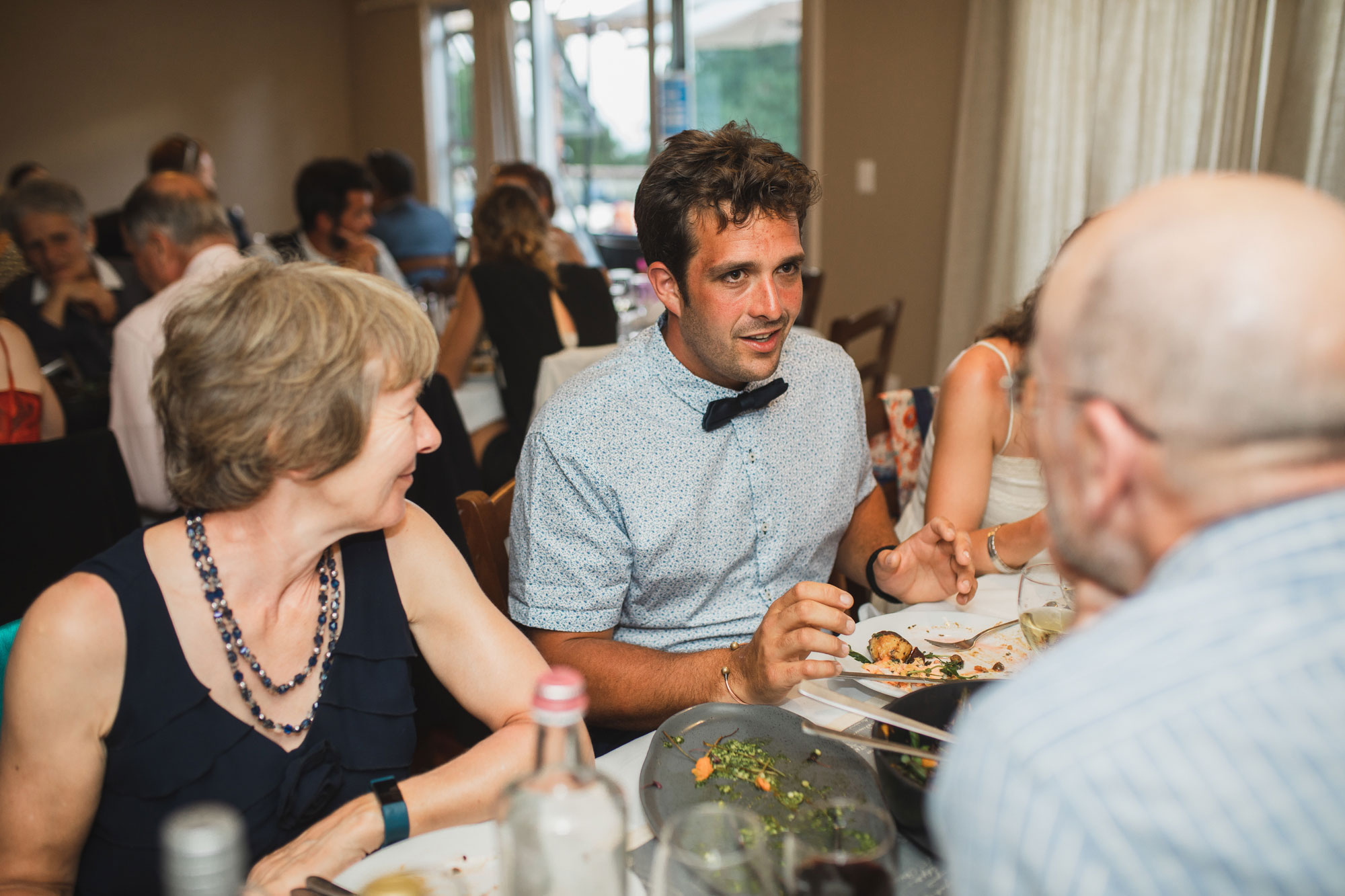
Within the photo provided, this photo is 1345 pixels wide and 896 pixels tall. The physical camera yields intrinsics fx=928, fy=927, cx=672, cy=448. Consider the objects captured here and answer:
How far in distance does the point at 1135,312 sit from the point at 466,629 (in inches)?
39.1

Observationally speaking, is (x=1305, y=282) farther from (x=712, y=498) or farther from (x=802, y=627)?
(x=712, y=498)

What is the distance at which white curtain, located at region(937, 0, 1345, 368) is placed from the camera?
340 centimetres

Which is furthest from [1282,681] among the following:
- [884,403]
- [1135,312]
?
[884,403]

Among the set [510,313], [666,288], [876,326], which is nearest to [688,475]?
[666,288]

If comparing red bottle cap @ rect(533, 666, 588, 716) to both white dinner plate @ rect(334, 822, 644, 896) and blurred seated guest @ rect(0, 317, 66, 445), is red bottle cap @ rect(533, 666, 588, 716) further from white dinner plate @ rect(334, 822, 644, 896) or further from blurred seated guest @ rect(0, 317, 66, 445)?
blurred seated guest @ rect(0, 317, 66, 445)

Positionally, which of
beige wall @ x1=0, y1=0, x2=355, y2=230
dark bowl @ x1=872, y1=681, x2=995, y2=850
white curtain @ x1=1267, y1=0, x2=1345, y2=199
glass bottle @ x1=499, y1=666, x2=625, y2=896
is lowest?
dark bowl @ x1=872, y1=681, x2=995, y2=850

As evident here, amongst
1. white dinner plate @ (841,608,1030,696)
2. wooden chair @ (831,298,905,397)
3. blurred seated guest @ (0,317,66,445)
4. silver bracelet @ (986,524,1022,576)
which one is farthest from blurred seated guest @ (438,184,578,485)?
white dinner plate @ (841,608,1030,696)

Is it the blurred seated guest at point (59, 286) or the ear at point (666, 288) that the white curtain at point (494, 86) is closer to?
the blurred seated guest at point (59, 286)

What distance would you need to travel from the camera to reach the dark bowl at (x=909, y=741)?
86 centimetres

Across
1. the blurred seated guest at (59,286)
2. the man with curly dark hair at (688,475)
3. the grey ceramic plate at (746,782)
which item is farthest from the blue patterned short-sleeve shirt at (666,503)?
the blurred seated guest at (59,286)

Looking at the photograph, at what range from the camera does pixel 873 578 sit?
1683 mm

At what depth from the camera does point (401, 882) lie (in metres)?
0.85

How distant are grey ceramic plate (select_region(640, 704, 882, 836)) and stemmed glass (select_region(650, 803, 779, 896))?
30 centimetres

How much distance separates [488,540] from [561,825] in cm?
95
